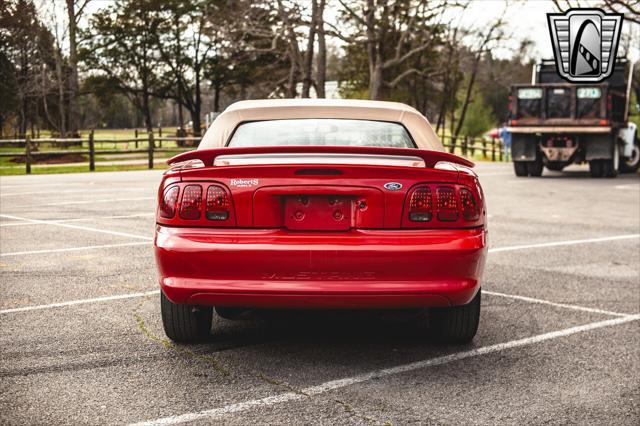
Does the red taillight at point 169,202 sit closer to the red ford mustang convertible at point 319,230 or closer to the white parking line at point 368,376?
the red ford mustang convertible at point 319,230

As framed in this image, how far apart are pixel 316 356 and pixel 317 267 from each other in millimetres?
714

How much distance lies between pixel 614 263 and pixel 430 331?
348cm

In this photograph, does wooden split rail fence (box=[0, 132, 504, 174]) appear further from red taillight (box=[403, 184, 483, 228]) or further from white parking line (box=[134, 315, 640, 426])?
red taillight (box=[403, 184, 483, 228])

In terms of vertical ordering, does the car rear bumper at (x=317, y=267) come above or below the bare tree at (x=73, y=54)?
below

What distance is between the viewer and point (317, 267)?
382 cm

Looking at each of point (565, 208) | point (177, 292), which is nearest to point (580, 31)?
point (565, 208)

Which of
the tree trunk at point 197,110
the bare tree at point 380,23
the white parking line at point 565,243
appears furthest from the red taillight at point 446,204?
the tree trunk at point 197,110

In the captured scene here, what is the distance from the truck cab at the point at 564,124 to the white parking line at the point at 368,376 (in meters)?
15.3

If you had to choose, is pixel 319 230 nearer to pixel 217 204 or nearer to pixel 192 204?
pixel 217 204

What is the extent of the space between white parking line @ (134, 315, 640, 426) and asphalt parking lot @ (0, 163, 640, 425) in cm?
→ 1

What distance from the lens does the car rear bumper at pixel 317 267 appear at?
3.82 m

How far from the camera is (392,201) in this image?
12.8ft

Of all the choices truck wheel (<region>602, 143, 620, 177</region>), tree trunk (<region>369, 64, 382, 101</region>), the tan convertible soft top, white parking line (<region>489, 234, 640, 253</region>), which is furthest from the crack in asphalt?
tree trunk (<region>369, 64, 382, 101</region>)

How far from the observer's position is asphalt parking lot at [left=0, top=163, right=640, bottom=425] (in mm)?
3477
